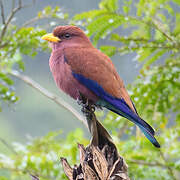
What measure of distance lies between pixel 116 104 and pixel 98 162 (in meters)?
0.28

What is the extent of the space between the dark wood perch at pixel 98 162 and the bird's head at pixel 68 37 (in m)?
0.44

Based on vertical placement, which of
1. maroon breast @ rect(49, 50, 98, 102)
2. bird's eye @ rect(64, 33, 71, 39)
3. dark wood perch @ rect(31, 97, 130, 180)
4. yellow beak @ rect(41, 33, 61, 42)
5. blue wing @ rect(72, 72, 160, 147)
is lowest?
dark wood perch @ rect(31, 97, 130, 180)

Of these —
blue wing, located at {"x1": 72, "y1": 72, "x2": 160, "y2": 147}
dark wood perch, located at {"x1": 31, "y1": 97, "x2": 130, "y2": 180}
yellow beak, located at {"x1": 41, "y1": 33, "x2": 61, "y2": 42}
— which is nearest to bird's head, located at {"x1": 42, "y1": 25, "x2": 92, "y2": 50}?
yellow beak, located at {"x1": 41, "y1": 33, "x2": 61, "y2": 42}

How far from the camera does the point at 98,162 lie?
0.97m

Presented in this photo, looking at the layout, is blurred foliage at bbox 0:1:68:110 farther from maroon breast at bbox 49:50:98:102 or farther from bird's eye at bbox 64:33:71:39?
maroon breast at bbox 49:50:98:102

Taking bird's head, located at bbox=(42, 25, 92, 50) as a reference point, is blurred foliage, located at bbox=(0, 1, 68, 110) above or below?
above

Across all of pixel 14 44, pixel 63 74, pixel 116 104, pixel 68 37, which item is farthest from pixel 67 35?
pixel 14 44

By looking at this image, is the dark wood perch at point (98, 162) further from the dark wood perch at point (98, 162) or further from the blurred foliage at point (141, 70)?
the blurred foliage at point (141, 70)

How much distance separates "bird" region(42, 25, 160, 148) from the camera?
122 cm

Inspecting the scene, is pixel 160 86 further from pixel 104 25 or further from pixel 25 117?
pixel 25 117

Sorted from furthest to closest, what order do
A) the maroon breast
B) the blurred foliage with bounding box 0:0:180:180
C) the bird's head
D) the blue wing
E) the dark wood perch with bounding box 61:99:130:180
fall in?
the blurred foliage with bounding box 0:0:180:180, the bird's head, the maroon breast, the blue wing, the dark wood perch with bounding box 61:99:130:180

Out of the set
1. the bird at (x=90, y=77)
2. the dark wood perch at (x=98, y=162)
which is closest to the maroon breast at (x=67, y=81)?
the bird at (x=90, y=77)

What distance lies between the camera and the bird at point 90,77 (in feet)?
3.99

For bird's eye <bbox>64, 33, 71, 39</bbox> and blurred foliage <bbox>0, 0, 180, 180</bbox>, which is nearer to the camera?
bird's eye <bbox>64, 33, 71, 39</bbox>
